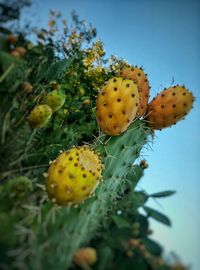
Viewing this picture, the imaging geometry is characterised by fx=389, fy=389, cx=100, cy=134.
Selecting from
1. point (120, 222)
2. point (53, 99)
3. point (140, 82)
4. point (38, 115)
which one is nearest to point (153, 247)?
point (120, 222)

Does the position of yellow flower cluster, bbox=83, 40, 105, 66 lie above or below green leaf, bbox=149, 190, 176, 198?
above

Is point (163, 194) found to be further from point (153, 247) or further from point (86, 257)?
point (86, 257)

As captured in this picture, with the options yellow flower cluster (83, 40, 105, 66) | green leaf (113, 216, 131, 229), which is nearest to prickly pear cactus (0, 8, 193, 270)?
green leaf (113, 216, 131, 229)

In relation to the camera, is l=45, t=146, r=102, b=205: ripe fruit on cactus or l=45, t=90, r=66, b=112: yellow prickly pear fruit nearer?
l=45, t=146, r=102, b=205: ripe fruit on cactus

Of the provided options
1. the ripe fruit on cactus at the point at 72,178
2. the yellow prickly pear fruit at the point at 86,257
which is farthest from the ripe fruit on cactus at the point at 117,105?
the yellow prickly pear fruit at the point at 86,257

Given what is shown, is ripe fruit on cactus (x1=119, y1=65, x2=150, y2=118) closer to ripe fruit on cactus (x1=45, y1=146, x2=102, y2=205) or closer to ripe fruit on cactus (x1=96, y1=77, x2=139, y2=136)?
ripe fruit on cactus (x1=96, y1=77, x2=139, y2=136)

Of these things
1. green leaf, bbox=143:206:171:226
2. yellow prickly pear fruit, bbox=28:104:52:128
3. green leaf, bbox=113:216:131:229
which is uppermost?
yellow prickly pear fruit, bbox=28:104:52:128
